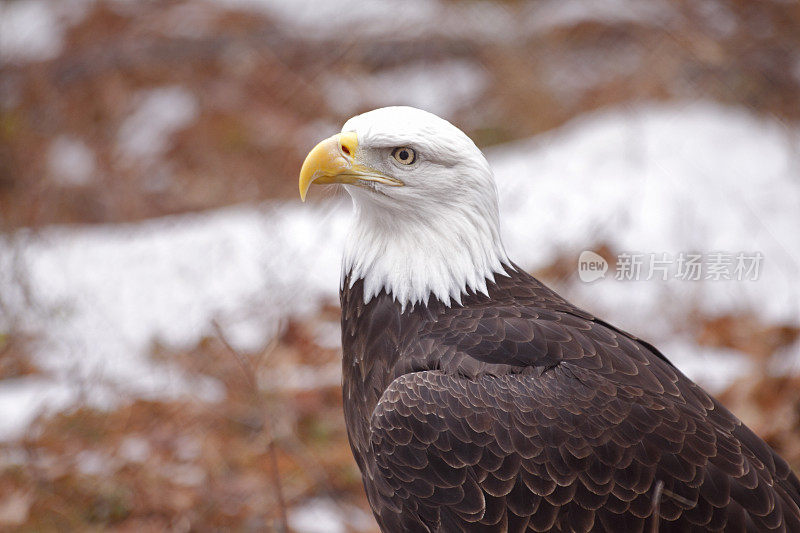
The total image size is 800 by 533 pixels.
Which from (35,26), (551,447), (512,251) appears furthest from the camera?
(35,26)

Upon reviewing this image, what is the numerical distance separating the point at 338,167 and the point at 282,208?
13.9ft

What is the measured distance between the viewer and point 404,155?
9.47 feet

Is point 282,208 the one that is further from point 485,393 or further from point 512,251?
point 485,393

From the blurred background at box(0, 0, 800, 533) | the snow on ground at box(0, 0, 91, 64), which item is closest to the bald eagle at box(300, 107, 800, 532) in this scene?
the blurred background at box(0, 0, 800, 533)

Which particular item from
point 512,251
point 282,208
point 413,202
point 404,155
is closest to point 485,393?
point 413,202

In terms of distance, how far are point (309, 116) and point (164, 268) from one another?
273 cm

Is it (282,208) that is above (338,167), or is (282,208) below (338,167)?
below

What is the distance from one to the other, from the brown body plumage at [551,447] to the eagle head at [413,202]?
272 millimetres

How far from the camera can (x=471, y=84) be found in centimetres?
932

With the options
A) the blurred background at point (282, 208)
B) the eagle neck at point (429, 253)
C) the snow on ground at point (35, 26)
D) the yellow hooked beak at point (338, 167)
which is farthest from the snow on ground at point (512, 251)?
the snow on ground at point (35, 26)

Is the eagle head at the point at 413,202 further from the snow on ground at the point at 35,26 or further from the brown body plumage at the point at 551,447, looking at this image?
the snow on ground at the point at 35,26

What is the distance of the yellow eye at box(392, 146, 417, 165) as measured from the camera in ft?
9.44

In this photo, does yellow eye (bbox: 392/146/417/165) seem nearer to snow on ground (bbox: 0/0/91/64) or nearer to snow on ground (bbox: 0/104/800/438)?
snow on ground (bbox: 0/104/800/438)

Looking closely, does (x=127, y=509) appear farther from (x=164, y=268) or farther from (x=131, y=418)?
(x=164, y=268)
